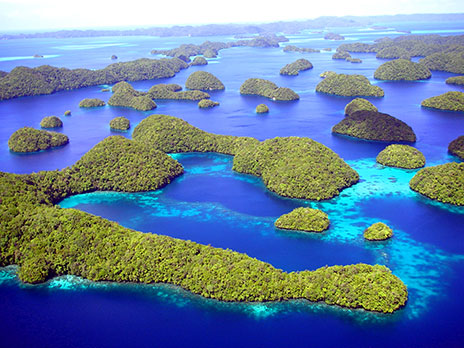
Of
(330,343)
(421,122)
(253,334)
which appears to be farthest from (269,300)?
(421,122)

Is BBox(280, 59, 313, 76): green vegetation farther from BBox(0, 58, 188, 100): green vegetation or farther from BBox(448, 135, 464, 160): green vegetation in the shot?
BBox(448, 135, 464, 160): green vegetation

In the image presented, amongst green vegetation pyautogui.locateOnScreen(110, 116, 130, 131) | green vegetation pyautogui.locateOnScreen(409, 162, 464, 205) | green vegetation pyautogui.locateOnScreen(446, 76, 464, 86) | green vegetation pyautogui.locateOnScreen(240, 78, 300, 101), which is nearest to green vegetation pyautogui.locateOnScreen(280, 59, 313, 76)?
green vegetation pyautogui.locateOnScreen(240, 78, 300, 101)

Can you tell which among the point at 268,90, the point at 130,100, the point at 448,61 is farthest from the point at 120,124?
the point at 448,61

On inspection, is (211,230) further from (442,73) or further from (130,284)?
(442,73)

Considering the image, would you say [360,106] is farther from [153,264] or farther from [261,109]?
[153,264]

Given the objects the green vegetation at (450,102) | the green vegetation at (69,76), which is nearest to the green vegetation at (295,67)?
the green vegetation at (69,76)

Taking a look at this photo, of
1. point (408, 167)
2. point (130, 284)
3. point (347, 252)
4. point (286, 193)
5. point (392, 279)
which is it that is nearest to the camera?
point (392, 279)
